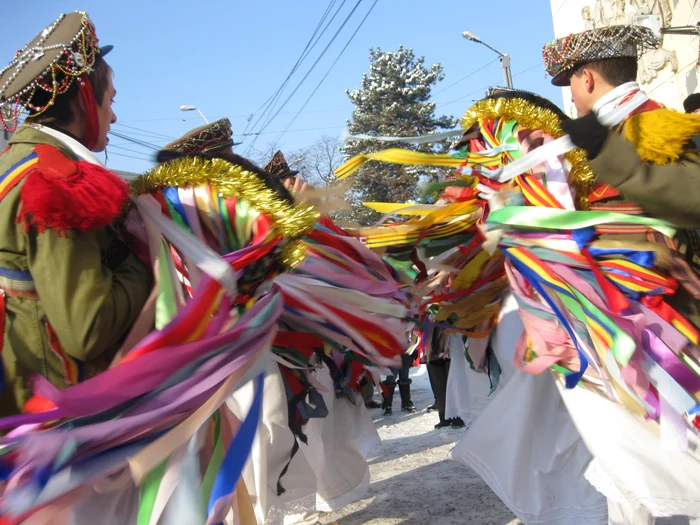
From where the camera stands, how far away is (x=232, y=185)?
200cm

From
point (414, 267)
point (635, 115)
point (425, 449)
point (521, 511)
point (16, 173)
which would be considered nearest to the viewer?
point (16, 173)

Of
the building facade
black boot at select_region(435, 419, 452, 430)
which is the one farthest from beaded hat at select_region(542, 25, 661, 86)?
the building facade

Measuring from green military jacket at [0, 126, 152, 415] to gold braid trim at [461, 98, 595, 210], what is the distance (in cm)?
168

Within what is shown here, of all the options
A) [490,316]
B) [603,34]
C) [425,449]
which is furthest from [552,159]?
[425,449]

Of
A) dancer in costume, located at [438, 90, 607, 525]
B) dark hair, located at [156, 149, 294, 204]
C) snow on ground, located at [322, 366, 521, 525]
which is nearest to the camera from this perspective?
dark hair, located at [156, 149, 294, 204]

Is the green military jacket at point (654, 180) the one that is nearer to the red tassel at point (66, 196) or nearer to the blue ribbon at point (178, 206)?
the blue ribbon at point (178, 206)

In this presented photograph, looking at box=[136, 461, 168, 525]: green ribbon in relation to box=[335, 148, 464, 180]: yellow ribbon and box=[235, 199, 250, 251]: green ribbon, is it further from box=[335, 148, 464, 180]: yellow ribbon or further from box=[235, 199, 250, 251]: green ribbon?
box=[335, 148, 464, 180]: yellow ribbon

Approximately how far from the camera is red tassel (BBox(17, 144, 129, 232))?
5.05ft

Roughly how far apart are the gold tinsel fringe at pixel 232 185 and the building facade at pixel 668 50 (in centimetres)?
892

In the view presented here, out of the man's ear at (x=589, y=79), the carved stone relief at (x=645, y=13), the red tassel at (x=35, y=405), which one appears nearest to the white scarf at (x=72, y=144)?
the red tassel at (x=35, y=405)

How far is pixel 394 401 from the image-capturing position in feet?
29.9

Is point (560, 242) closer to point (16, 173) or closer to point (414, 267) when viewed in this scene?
point (414, 267)

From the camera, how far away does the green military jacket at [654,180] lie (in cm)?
198

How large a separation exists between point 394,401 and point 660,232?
23.4 ft
